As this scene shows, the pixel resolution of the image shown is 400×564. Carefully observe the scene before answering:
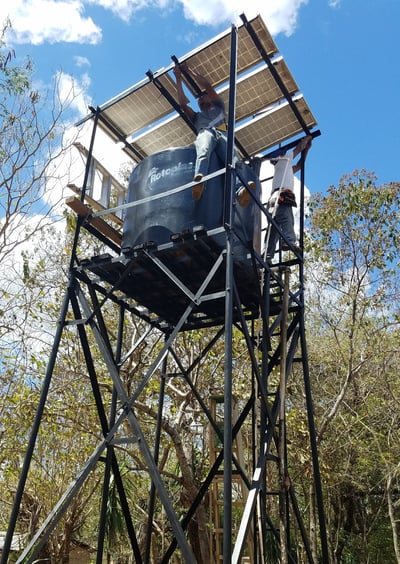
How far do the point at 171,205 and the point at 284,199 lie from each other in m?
2.03

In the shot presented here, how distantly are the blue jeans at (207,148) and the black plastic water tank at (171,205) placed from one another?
0.11 meters

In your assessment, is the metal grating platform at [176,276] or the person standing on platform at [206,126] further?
the person standing on platform at [206,126]

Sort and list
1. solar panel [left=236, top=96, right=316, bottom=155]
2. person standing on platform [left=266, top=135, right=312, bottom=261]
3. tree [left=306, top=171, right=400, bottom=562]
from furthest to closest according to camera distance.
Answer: tree [left=306, top=171, right=400, bottom=562], solar panel [left=236, top=96, right=316, bottom=155], person standing on platform [left=266, top=135, right=312, bottom=261]

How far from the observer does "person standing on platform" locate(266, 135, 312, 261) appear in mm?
7398

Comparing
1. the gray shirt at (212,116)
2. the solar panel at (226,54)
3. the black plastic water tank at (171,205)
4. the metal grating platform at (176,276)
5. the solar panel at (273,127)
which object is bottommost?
the metal grating platform at (176,276)

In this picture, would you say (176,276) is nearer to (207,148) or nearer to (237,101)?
(207,148)

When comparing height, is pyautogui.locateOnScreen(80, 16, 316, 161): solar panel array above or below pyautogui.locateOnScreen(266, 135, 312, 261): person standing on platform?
above

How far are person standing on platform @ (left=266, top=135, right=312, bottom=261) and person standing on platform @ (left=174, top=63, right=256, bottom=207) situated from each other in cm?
77

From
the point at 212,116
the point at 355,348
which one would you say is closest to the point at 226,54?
the point at 212,116

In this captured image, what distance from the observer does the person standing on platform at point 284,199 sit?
7.40m

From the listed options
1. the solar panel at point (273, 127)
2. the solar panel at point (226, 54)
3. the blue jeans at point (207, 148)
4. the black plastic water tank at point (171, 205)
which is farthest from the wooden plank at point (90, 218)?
the solar panel at point (273, 127)

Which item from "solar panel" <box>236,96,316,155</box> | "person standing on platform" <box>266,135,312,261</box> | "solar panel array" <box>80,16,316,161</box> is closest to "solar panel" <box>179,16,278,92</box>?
"solar panel array" <box>80,16,316,161</box>

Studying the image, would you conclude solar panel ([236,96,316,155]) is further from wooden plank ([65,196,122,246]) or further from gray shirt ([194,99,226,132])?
A: wooden plank ([65,196,122,246])

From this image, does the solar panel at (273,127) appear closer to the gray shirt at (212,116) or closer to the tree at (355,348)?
the gray shirt at (212,116)
